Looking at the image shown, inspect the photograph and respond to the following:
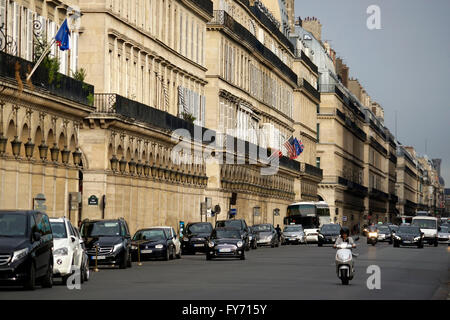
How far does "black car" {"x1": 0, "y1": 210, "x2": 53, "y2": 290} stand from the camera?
89.4 feet

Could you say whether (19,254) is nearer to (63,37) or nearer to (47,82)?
(63,37)

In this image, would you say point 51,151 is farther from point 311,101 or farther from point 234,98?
point 311,101

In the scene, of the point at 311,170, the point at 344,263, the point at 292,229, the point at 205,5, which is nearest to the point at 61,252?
the point at 344,263

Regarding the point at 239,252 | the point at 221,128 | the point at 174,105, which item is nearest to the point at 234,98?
the point at 221,128

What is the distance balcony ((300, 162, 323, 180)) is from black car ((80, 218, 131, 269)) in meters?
89.7

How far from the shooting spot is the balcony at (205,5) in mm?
82613

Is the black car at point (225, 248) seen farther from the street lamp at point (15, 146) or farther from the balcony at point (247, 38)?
the balcony at point (247, 38)

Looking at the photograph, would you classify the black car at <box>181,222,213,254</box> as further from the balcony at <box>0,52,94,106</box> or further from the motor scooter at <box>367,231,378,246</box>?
the motor scooter at <box>367,231,378,246</box>

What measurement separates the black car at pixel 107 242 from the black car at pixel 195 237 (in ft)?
66.1

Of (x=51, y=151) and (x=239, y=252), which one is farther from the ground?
Answer: (x=51, y=151)

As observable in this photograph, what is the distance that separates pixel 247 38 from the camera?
100750 mm
